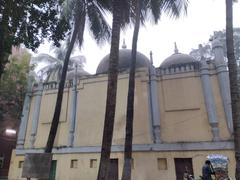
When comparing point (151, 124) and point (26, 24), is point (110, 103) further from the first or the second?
point (151, 124)

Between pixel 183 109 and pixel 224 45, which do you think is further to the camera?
pixel 224 45

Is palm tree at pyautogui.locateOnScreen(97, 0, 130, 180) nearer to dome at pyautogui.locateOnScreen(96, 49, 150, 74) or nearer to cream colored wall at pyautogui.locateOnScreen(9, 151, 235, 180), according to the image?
cream colored wall at pyautogui.locateOnScreen(9, 151, 235, 180)

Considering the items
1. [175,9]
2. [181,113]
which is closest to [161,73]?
[181,113]

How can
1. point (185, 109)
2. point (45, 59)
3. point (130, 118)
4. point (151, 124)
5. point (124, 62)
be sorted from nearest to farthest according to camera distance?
point (130, 118) < point (185, 109) < point (151, 124) < point (124, 62) < point (45, 59)

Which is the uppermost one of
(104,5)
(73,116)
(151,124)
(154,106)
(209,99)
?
(104,5)

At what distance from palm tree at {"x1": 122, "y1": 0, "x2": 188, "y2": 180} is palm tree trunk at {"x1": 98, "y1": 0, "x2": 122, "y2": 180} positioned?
3.84 metres

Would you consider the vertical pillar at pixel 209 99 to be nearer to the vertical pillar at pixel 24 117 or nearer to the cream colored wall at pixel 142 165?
the cream colored wall at pixel 142 165

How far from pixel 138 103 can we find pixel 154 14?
18.9 ft

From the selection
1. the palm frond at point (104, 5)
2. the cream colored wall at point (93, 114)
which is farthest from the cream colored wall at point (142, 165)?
the palm frond at point (104, 5)

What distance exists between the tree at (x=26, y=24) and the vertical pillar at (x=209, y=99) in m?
9.66

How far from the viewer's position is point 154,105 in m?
15.9

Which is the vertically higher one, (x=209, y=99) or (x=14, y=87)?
(x=14, y=87)

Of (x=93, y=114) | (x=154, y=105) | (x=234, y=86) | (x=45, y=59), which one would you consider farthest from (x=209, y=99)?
(x=45, y=59)


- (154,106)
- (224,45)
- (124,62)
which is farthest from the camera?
(224,45)
